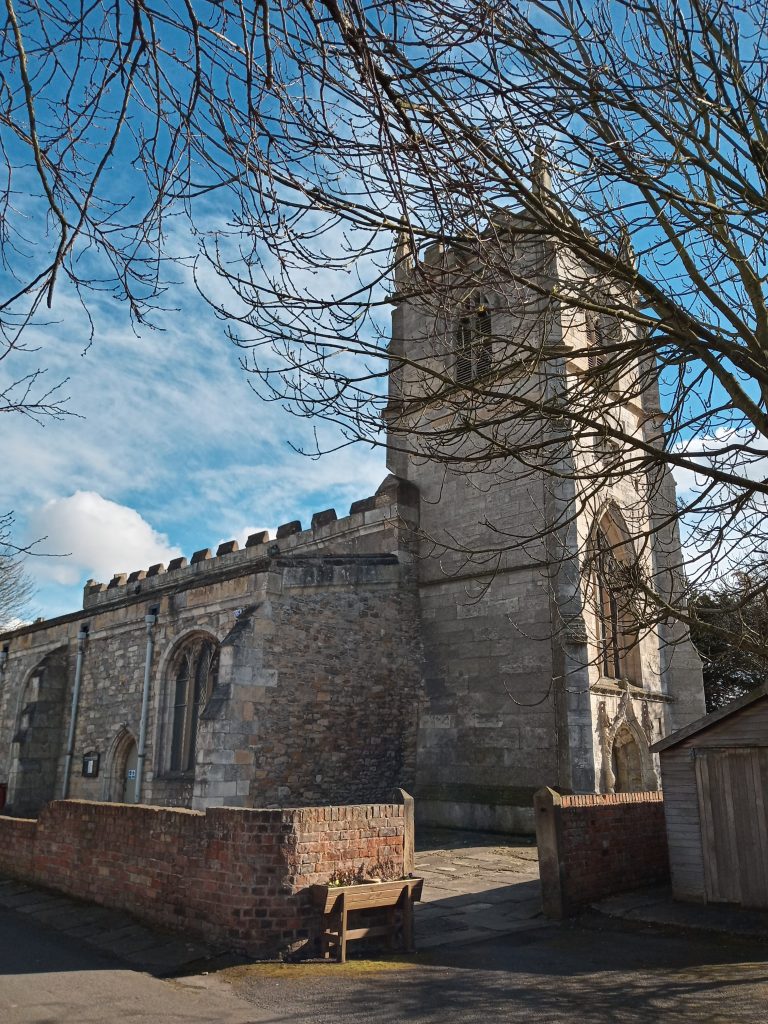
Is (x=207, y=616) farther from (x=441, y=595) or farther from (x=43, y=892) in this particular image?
(x=43, y=892)

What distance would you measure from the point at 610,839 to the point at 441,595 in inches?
280

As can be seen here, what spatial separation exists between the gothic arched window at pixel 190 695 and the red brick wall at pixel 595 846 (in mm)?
8940

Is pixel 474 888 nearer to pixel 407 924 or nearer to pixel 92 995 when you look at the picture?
pixel 407 924

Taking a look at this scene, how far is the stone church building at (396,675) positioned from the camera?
44.3ft

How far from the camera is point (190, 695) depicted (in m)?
16.7

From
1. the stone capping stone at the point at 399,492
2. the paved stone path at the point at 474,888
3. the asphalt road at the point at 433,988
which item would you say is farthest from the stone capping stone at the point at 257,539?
the asphalt road at the point at 433,988

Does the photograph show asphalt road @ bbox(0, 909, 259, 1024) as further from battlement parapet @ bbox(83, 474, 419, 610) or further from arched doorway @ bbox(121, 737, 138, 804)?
arched doorway @ bbox(121, 737, 138, 804)

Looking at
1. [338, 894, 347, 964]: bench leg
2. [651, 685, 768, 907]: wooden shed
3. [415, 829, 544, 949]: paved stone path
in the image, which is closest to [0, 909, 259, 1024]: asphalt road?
[338, 894, 347, 964]: bench leg

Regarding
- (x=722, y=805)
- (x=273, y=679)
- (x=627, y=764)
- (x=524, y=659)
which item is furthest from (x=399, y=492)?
(x=722, y=805)

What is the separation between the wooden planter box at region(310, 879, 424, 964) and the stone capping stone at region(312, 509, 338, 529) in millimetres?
12213

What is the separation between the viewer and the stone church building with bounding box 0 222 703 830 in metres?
13.5

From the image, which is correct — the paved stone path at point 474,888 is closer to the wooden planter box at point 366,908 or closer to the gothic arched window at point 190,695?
the wooden planter box at point 366,908

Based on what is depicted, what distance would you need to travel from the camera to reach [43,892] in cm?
968

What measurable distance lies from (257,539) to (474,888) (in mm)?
13008
